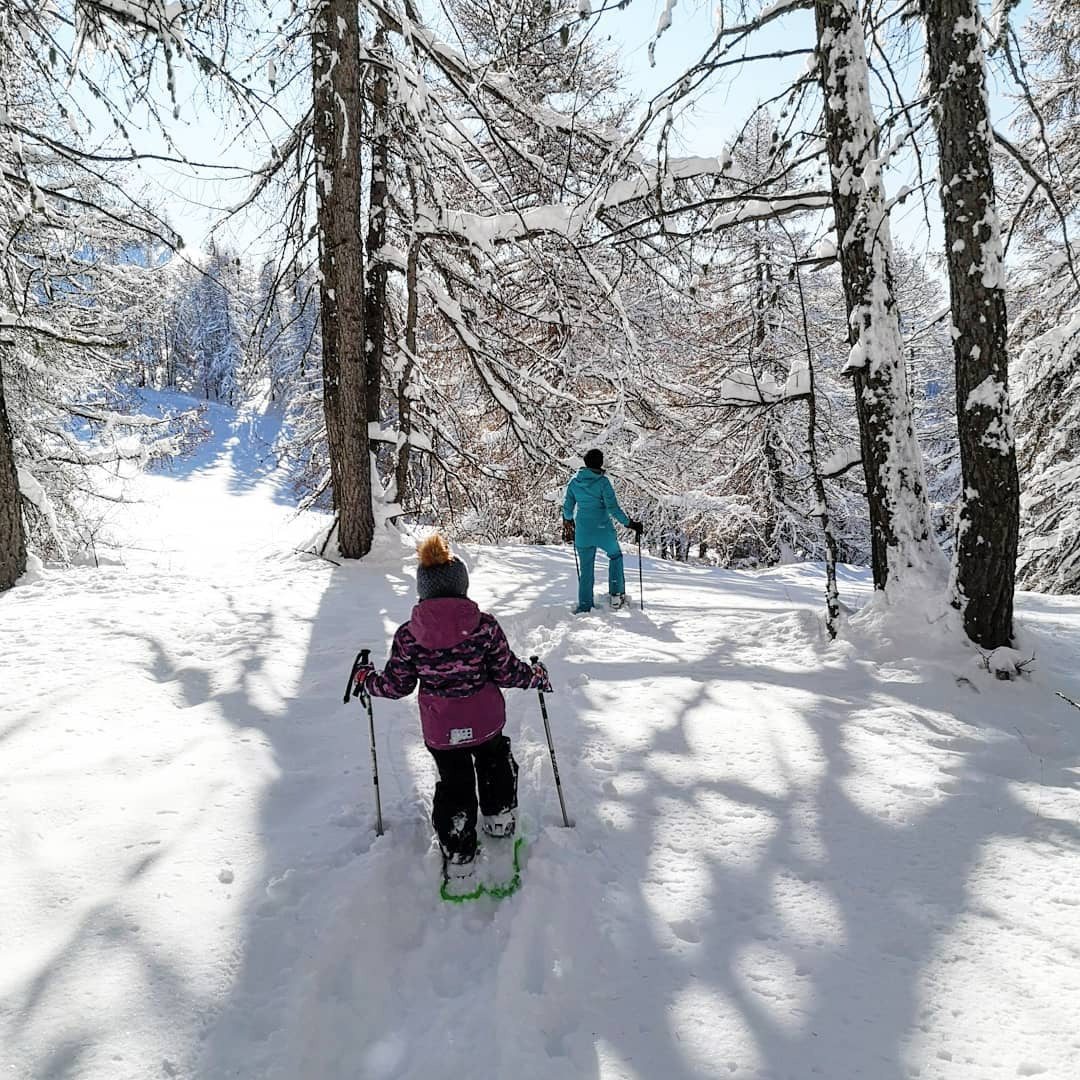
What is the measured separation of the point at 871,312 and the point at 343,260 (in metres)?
6.50

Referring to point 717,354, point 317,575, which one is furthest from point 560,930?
point 717,354

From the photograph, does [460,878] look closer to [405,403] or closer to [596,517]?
[596,517]

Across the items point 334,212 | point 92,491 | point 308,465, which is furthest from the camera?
point 308,465

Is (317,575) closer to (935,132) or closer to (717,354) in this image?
(935,132)

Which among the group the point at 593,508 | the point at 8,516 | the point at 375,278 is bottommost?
the point at 8,516

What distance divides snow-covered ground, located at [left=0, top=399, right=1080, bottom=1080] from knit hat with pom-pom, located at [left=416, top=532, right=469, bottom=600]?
1.25 meters

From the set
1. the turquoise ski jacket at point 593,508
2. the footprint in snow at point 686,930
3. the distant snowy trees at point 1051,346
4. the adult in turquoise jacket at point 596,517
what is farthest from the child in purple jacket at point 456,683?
the distant snowy trees at point 1051,346

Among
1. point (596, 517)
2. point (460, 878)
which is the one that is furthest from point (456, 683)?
point (596, 517)

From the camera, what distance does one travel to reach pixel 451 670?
3.37 meters

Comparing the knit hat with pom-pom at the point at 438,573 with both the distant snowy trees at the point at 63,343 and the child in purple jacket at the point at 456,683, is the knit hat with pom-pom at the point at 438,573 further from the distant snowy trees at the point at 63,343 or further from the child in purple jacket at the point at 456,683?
the distant snowy trees at the point at 63,343

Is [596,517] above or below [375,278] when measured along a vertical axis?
below

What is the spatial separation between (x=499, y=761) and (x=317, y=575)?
6086mm

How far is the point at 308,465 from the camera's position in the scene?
16000mm

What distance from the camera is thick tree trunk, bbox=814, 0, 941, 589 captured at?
5164 millimetres
